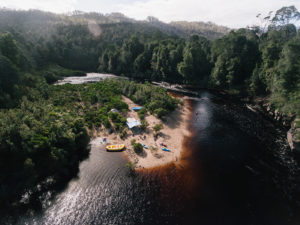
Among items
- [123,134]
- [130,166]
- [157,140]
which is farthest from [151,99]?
[130,166]

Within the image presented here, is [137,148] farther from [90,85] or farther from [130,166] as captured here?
[90,85]

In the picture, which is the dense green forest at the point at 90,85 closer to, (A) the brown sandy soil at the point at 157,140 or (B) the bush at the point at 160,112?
(B) the bush at the point at 160,112

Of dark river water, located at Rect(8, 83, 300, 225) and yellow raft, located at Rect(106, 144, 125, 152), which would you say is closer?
dark river water, located at Rect(8, 83, 300, 225)

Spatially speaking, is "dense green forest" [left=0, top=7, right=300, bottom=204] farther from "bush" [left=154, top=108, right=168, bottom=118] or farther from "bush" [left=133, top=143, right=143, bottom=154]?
"bush" [left=133, top=143, right=143, bottom=154]

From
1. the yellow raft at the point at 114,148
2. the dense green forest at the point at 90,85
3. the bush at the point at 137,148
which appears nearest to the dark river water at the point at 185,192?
the yellow raft at the point at 114,148

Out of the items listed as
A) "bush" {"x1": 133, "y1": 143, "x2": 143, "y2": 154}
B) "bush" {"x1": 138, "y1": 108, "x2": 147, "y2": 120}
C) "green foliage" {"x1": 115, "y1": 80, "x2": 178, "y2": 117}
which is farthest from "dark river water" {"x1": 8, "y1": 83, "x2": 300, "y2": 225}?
"green foliage" {"x1": 115, "y1": 80, "x2": 178, "y2": 117}

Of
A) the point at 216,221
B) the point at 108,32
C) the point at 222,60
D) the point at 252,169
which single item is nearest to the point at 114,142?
the point at 216,221
